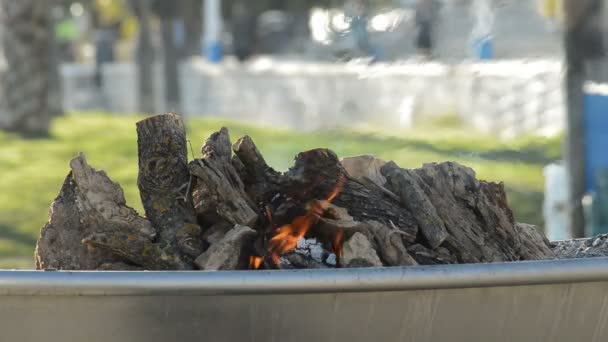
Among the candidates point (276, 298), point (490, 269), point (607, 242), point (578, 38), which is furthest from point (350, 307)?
point (578, 38)

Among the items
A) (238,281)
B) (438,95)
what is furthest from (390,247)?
(438,95)

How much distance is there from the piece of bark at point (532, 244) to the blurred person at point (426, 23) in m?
5.39

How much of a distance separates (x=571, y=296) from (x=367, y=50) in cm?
628

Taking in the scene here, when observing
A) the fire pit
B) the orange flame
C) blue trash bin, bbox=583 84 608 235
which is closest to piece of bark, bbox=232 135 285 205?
the fire pit

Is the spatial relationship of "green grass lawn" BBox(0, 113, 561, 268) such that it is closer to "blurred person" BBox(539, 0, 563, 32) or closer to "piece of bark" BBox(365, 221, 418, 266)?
"blurred person" BBox(539, 0, 563, 32)

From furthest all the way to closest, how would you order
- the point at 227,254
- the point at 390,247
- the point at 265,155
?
the point at 265,155 < the point at 390,247 < the point at 227,254

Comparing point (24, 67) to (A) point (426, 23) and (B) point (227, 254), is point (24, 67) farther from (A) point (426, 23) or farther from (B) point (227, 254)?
(B) point (227, 254)

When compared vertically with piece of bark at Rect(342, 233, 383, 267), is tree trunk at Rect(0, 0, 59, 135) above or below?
above

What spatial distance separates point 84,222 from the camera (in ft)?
9.50

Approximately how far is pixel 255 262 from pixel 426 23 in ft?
19.8

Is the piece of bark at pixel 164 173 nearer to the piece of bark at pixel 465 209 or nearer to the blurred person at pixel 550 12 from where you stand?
the piece of bark at pixel 465 209

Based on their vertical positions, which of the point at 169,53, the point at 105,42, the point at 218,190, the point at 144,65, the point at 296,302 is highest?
the point at 105,42

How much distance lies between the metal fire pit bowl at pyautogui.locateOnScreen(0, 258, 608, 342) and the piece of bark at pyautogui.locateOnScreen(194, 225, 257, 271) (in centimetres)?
27

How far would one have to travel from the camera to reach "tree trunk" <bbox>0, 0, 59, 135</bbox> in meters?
14.6
